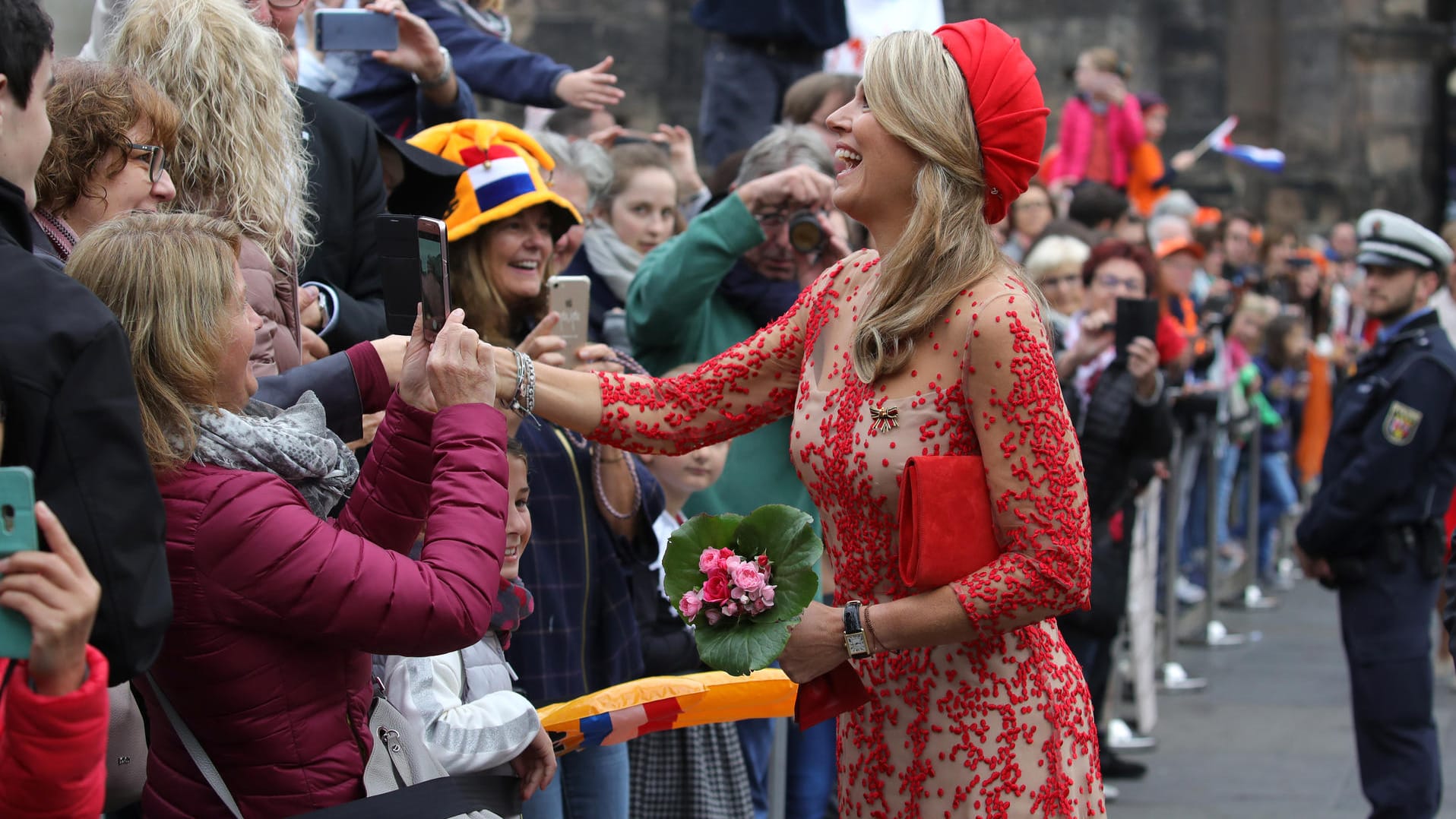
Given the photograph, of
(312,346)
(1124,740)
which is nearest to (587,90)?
(312,346)

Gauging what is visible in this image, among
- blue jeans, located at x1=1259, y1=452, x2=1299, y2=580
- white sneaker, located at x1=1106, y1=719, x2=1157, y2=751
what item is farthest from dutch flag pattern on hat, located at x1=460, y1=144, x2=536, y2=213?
blue jeans, located at x1=1259, y1=452, x2=1299, y2=580

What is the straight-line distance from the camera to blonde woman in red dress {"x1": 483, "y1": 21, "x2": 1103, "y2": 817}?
9.21 ft

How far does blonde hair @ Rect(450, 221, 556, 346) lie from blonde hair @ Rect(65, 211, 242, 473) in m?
1.55

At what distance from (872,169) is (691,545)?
750 mm

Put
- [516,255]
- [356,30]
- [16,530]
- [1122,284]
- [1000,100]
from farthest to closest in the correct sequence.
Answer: [1122,284] < [356,30] < [516,255] < [1000,100] < [16,530]

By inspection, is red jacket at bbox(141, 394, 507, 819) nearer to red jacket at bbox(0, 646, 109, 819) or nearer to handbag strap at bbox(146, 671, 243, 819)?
handbag strap at bbox(146, 671, 243, 819)

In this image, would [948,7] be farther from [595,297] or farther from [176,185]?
[176,185]

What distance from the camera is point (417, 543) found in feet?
11.9

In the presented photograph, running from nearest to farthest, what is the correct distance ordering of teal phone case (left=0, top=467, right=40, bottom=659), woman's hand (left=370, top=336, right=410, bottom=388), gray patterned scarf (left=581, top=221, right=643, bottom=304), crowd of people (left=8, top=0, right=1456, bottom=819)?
teal phone case (left=0, top=467, right=40, bottom=659) < crowd of people (left=8, top=0, right=1456, bottom=819) < woman's hand (left=370, top=336, right=410, bottom=388) < gray patterned scarf (left=581, top=221, right=643, bottom=304)

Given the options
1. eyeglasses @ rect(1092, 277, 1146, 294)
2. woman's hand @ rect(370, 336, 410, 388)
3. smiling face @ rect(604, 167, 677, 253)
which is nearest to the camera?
woman's hand @ rect(370, 336, 410, 388)

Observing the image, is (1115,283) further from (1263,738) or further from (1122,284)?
(1263,738)

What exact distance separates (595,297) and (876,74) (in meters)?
2.60

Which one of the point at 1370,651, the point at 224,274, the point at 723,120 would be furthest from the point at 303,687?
the point at 723,120

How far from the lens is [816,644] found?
2871mm
